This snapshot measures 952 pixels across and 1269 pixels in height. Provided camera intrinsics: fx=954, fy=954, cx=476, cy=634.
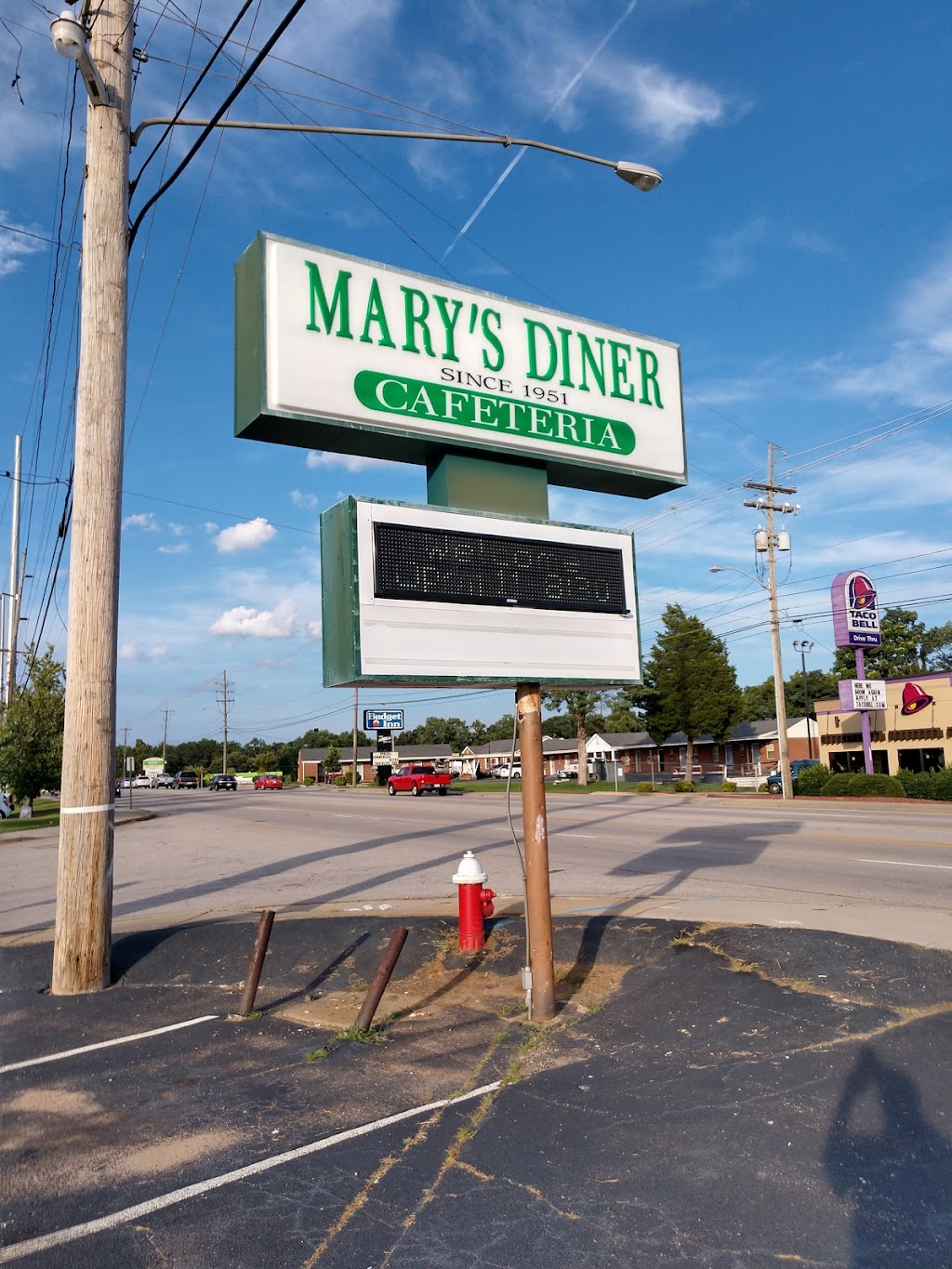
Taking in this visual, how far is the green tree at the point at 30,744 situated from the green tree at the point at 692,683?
3041 centimetres

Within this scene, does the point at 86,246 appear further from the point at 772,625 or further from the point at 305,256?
the point at 772,625

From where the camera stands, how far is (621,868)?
14.7 m

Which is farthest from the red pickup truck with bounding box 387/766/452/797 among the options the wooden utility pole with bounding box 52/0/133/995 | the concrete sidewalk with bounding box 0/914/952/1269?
the concrete sidewalk with bounding box 0/914/952/1269

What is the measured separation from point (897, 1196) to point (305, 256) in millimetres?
6436

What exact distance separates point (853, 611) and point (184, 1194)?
121 feet

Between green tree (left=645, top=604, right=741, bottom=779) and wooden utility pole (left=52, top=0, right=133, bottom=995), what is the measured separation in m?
45.1

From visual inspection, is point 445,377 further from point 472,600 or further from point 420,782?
point 420,782

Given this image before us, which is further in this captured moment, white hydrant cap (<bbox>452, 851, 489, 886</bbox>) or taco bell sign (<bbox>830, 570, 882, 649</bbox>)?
taco bell sign (<bbox>830, 570, 882, 649</bbox>)

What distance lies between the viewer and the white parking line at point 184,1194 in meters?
3.61

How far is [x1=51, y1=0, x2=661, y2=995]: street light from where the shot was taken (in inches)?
302

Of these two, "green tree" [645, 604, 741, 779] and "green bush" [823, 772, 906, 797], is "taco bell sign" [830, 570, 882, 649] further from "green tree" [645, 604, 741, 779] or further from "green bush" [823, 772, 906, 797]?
"green tree" [645, 604, 741, 779]

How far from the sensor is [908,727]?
4169cm

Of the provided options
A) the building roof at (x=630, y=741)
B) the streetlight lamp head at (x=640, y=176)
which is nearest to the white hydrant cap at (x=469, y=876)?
the streetlight lamp head at (x=640, y=176)

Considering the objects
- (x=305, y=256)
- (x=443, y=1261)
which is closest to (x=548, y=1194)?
(x=443, y=1261)
